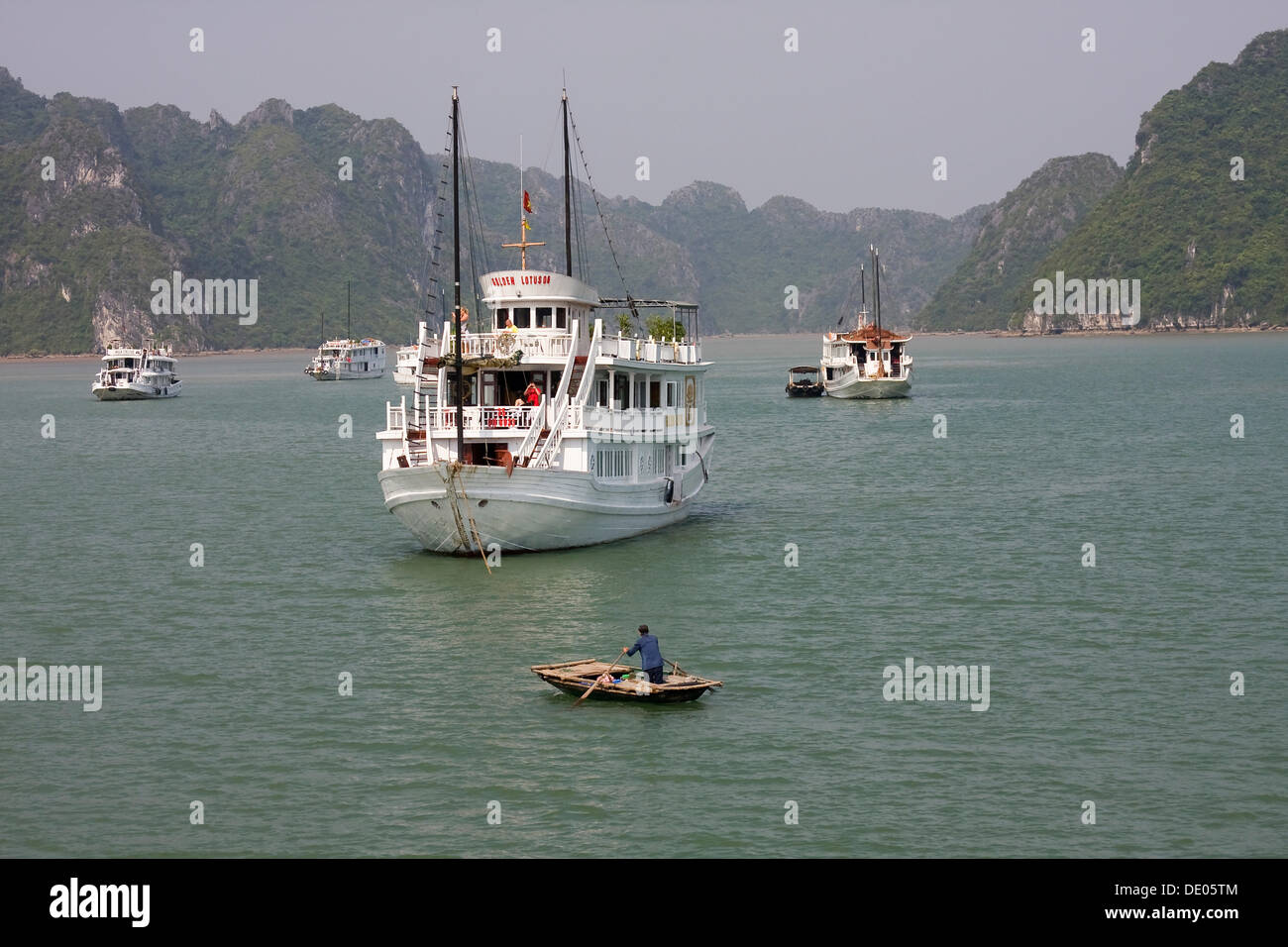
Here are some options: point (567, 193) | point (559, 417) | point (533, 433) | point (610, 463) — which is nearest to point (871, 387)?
point (567, 193)

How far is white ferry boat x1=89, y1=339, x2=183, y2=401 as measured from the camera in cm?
14388

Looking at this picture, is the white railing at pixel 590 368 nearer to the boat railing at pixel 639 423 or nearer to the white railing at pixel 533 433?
the boat railing at pixel 639 423

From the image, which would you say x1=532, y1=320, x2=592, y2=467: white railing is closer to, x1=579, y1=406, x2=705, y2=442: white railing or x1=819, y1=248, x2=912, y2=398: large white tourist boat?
x1=579, y1=406, x2=705, y2=442: white railing

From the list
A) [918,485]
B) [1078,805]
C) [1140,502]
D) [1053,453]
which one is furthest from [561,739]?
[1053,453]

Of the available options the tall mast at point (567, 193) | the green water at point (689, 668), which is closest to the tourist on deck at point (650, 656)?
the green water at point (689, 668)

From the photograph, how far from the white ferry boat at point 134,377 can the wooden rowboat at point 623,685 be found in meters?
123

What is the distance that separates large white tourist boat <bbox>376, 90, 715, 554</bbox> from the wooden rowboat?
12.3m

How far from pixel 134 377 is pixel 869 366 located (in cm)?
6944

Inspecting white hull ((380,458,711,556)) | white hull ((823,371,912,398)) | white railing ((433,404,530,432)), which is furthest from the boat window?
white hull ((823,371,912,398))

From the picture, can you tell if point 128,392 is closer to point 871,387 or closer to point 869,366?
point 869,366

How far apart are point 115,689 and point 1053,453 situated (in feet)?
188
